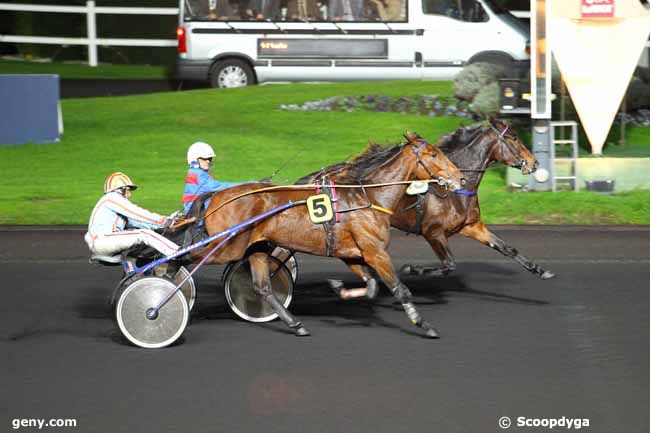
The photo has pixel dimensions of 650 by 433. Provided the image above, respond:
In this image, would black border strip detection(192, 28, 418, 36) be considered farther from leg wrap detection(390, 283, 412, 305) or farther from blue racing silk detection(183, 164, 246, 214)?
leg wrap detection(390, 283, 412, 305)

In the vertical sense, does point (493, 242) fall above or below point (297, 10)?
below

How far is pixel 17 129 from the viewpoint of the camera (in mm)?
19375

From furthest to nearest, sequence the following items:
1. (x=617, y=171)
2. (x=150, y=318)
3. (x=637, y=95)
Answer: (x=637, y=95), (x=617, y=171), (x=150, y=318)

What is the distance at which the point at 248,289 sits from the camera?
30.0ft

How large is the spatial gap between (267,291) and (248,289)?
60cm

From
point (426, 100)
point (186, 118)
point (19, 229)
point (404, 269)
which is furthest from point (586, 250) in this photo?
point (186, 118)

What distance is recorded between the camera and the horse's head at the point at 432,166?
8594 mm

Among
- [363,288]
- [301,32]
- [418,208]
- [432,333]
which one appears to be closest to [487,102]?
[301,32]

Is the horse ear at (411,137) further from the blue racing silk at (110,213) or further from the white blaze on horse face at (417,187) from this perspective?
the blue racing silk at (110,213)

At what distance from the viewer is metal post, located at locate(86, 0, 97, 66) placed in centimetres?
2617

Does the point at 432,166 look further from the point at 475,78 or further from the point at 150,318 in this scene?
the point at 475,78

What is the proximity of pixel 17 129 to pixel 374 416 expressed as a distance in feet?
46.7

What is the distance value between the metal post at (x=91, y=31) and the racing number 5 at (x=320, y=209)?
62.4 feet

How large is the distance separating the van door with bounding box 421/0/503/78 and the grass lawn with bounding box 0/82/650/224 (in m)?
0.76
